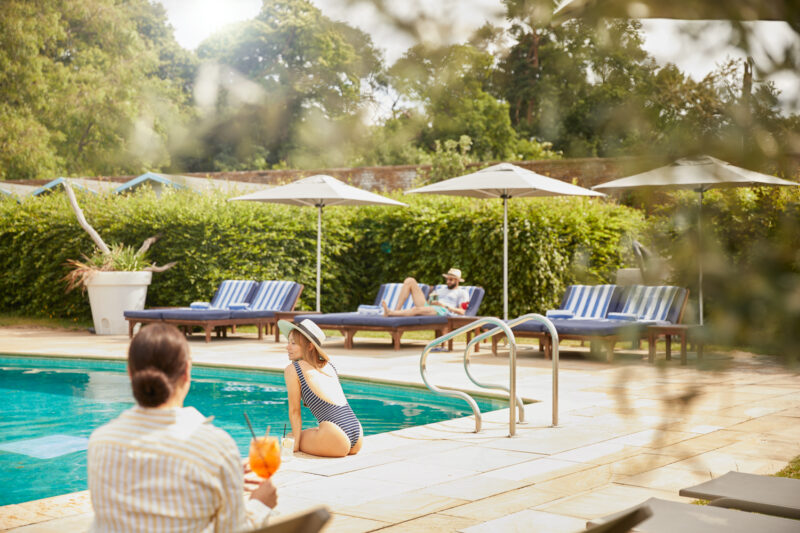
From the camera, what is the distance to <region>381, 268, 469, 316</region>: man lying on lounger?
12.0m

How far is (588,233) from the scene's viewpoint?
1400 cm

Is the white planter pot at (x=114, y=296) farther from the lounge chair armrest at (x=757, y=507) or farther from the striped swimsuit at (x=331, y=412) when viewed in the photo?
the lounge chair armrest at (x=757, y=507)

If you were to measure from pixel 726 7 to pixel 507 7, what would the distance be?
0.23 meters

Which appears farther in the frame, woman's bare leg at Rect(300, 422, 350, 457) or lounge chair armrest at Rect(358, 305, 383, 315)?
lounge chair armrest at Rect(358, 305, 383, 315)

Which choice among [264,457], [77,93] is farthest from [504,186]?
[77,93]

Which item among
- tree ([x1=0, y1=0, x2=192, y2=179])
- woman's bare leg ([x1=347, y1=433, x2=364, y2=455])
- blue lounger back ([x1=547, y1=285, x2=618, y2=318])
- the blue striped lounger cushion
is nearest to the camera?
woman's bare leg ([x1=347, y1=433, x2=364, y2=455])

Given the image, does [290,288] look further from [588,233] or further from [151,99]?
[151,99]

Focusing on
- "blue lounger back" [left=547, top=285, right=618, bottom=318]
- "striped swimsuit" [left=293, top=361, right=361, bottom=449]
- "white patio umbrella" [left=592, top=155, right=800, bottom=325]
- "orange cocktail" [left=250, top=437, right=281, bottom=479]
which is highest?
"white patio umbrella" [left=592, top=155, right=800, bottom=325]

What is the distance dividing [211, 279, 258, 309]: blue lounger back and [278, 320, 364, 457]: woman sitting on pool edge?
8.75 meters

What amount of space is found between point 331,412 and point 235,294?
9.10 m

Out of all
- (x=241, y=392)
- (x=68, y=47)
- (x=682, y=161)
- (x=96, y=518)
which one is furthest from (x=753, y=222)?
(x=68, y=47)

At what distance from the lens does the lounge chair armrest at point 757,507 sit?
256cm

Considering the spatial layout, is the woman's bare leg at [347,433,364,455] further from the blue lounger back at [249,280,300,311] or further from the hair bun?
the blue lounger back at [249,280,300,311]

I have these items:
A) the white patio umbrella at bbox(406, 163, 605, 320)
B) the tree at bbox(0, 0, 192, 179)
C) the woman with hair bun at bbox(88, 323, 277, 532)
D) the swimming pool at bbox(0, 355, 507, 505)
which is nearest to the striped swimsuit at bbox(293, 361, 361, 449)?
the swimming pool at bbox(0, 355, 507, 505)
